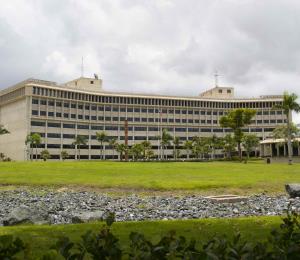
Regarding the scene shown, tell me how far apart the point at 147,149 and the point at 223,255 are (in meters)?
170

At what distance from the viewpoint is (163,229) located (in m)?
13.5

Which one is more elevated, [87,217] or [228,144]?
Result: [228,144]

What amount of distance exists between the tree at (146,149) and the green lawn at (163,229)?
5866 inches

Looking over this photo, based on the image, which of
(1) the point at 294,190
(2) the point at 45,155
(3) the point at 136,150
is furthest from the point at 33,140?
(1) the point at 294,190

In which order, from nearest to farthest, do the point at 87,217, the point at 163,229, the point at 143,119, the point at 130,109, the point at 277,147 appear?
the point at 163,229 < the point at 87,217 < the point at 277,147 < the point at 130,109 < the point at 143,119

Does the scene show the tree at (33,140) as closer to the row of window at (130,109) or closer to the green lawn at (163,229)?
the row of window at (130,109)

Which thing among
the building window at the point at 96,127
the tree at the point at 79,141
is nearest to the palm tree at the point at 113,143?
the building window at the point at 96,127

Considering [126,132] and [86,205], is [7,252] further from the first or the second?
[126,132]

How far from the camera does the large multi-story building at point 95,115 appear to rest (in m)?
162

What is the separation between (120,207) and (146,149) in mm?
148723

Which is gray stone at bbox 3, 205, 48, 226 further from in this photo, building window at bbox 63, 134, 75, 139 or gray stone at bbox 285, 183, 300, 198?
building window at bbox 63, 134, 75, 139

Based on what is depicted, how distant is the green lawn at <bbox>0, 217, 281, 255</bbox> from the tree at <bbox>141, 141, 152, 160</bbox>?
149 metres

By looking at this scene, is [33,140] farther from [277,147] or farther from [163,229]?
[163,229]

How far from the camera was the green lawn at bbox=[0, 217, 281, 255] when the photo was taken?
1224 cm
